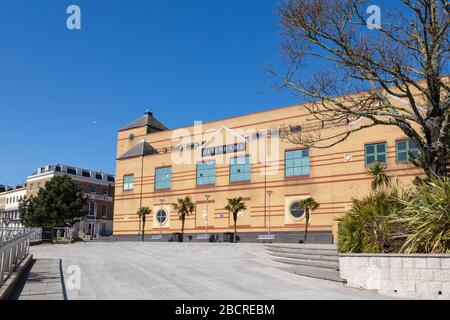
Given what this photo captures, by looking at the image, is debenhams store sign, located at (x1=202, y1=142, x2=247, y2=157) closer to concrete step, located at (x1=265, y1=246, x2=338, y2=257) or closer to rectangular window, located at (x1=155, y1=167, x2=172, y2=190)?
rectangular window, located at (x1=155, y1=167, x2=172, y2=190)

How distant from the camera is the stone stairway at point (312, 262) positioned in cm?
1338

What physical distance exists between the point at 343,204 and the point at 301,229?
4198mm

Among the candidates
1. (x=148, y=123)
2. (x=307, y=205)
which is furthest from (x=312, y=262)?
(x=148, y=123)

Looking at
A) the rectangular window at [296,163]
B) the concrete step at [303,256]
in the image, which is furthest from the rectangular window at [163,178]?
the concrete step at [303,256]

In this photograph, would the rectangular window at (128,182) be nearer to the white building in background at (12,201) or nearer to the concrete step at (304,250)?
the concrete step at (304,250)

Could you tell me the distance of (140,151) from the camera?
168ft

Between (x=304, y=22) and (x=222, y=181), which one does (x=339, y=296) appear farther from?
(x=222, y=181)

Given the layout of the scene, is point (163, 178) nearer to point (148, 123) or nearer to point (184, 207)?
point (184, 207)

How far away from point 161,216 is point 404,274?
3851 cm

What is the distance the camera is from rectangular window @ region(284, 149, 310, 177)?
122ft

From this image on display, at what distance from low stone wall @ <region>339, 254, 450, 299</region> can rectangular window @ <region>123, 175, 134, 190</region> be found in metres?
41.8

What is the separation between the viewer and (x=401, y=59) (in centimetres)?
1327

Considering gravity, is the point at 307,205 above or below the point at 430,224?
above
